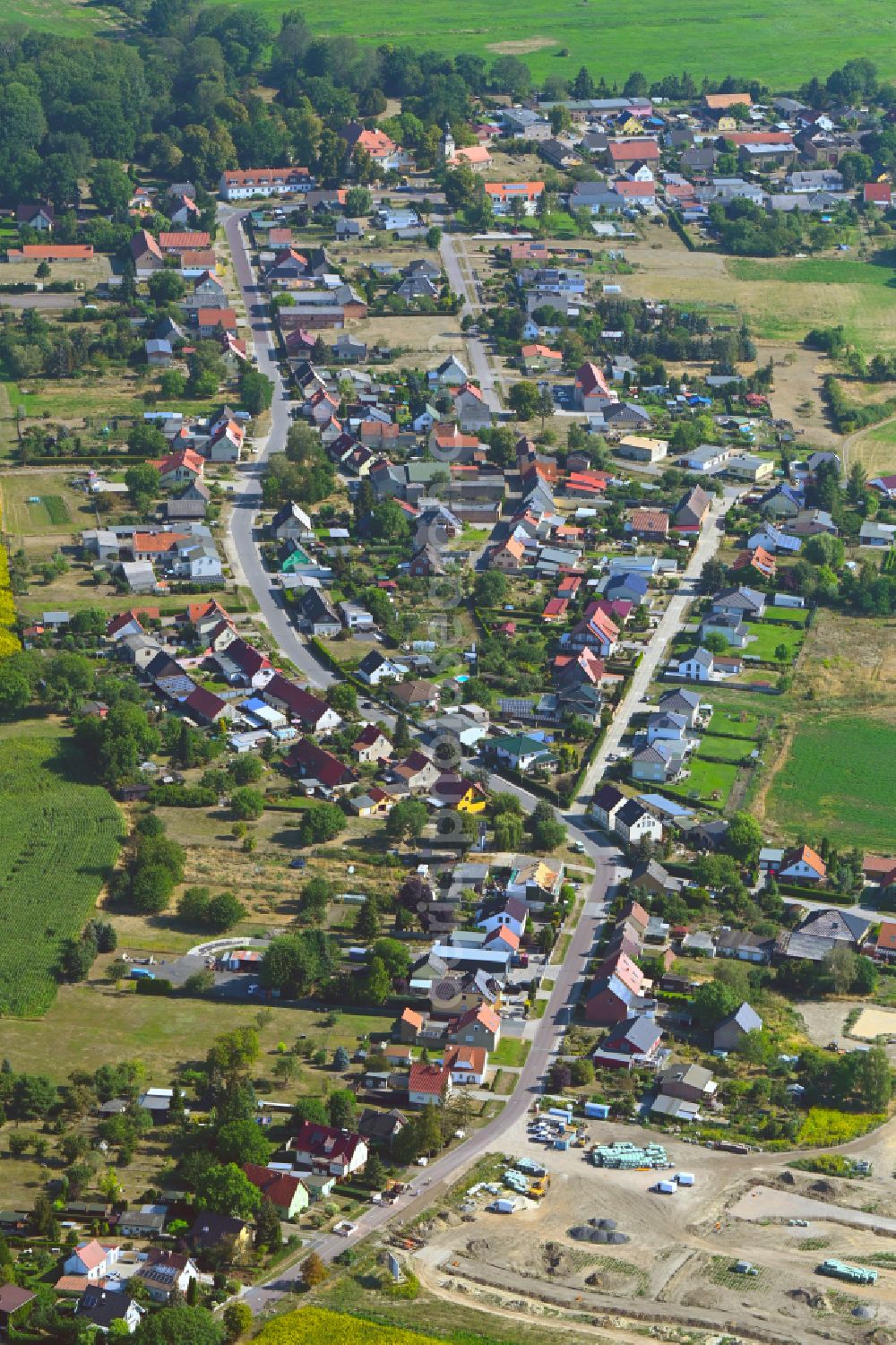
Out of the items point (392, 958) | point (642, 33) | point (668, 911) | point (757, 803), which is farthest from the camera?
point (642, 33)

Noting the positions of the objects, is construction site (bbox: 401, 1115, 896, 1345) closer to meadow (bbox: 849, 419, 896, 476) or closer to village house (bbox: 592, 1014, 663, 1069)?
village house (bbox: 592, 1014, 663, 1069)

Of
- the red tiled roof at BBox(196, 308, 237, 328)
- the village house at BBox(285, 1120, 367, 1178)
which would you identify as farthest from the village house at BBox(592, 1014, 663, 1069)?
the red tiled roof at BBox(196, 308, 237, 328)

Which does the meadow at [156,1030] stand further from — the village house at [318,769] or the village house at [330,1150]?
the village house at [318,769]

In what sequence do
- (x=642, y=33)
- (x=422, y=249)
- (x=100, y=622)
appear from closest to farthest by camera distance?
1. (x=100, y=622)
2. (x=422, y=249)
3. (x=642, y=33)

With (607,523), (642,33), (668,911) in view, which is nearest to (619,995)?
(668,911)

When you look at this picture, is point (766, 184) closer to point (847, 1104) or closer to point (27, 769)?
point (27, 769)

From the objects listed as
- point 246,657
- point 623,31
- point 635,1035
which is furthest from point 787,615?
point 623,31

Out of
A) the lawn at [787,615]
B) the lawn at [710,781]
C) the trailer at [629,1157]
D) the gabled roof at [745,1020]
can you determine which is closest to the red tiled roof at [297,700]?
the lawn at [710,781]

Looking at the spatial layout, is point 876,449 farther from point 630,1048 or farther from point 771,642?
point 630,1048
